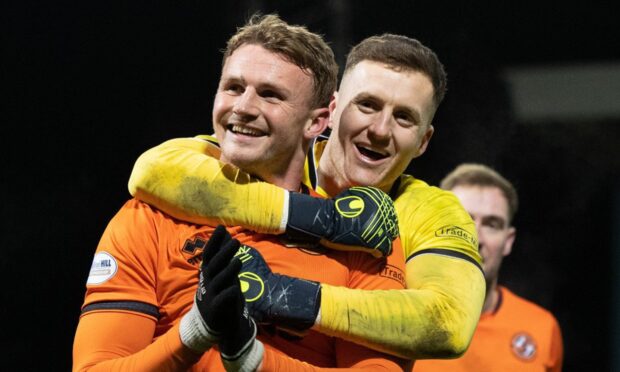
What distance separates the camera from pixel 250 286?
2.00 meters

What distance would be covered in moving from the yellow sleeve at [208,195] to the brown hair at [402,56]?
1.62 feet

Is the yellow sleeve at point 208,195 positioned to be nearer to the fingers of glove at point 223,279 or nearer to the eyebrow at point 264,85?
the eyebrow at point 264,85

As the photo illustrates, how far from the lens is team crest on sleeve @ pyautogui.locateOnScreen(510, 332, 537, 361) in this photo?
372 cm

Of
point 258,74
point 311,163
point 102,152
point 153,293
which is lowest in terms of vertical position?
point 102,152

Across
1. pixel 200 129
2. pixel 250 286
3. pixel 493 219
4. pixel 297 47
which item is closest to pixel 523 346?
pixel 493 219

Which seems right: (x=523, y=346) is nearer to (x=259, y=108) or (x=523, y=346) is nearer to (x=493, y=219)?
(x=493, y=219)

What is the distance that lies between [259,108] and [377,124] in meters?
0.37

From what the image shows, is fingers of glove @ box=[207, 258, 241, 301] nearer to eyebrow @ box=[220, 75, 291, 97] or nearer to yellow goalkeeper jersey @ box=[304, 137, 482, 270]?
eyebrow @ box=[220, 75, 291, 97]

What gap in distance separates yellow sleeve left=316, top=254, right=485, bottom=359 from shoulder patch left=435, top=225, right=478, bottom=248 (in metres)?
0.07

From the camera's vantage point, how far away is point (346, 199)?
7.21 feet

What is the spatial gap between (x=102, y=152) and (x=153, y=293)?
6.03ft

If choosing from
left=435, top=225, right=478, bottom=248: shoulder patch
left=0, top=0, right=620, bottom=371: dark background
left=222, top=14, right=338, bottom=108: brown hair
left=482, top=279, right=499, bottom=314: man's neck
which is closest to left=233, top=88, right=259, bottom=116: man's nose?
left=222, top=14, right=338, bottom=108: brown hair

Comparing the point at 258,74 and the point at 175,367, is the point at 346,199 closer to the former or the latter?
the point at 258,74

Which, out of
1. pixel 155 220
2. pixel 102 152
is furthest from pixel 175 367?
pixel 102 152
